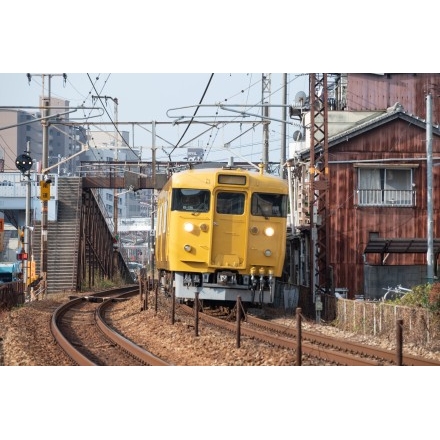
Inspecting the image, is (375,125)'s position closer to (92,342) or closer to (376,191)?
(376,191)

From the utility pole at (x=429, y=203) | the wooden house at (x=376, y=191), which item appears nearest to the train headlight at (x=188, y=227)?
the utility pole at (x=429, y=203)

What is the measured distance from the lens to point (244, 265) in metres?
18.1

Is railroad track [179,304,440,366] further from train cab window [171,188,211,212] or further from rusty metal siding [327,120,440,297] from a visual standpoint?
rusty metal siding [327,120,440,297]

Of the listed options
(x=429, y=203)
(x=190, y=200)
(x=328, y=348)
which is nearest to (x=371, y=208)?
(x=429, y=203)

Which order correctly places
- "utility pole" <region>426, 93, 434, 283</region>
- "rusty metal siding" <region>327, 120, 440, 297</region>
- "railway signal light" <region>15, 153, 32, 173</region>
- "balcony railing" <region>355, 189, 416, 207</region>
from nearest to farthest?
"utility pole" <region>426, 93, 434, 283</region>
"rusty metal siding" <region>327, 120, 440, 297</region>
"balcony railing" <region>355, 189, 416, 207</region>
"railway signal light" <region>15, 153, 32, 173</region>

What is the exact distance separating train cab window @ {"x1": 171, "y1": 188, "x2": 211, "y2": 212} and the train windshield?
3.29 feet

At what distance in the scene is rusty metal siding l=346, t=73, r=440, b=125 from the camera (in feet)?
107

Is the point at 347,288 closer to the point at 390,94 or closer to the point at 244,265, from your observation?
the point at 244,265

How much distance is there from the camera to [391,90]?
32.8 metres

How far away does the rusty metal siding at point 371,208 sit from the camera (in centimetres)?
2548

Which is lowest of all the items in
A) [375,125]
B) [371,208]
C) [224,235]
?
[224,235]

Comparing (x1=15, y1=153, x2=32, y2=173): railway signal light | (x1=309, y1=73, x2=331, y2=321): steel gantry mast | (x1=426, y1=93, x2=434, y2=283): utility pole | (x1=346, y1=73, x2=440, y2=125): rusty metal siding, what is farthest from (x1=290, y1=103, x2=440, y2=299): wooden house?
(x1=15, y1=153, x2=32, y2=173): railway signal light

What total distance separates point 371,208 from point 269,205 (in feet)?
26.3

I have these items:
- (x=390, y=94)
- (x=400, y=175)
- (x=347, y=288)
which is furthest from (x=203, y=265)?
(x=390, y=94)
